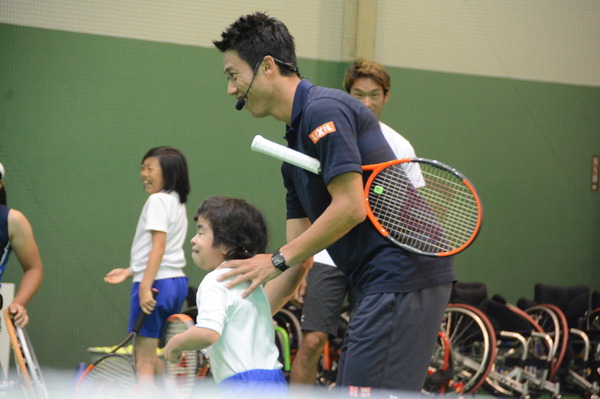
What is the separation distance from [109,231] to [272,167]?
1.27 metres

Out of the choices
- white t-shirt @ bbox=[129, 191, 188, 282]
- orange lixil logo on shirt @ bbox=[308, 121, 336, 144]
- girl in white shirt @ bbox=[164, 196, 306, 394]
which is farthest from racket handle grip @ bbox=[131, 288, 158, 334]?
orange lixil logo on shirt @ bbox=[308, 121, 336, 144]

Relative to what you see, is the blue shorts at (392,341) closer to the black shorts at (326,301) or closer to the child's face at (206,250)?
the child's face at (206,250)

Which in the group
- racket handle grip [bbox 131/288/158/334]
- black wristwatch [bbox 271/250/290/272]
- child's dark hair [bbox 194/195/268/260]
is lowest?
racket handle grip [bbox 131/288/158/334]

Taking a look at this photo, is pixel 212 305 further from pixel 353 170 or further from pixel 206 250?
pixel 353 170

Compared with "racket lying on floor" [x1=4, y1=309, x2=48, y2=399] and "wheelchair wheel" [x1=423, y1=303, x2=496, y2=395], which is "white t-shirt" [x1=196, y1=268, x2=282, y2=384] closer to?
"racket lying on floor" [x1=4, y1=309, x2=48, y2=399]

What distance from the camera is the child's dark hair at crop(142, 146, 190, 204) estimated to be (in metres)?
4.75

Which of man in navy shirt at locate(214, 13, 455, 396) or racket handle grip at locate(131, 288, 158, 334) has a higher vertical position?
man in navy shirt at locate(214, 13, 455, 396)

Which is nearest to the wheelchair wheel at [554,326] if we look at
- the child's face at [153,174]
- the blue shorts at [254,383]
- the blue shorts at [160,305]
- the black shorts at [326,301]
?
the black shorts at [326,301]

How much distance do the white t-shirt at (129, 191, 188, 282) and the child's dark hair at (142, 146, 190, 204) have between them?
38mm

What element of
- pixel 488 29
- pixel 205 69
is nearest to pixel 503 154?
pixel 488 29

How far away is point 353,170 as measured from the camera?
2234mm

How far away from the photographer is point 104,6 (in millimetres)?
6051

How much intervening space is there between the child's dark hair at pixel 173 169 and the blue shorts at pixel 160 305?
474 millimetres

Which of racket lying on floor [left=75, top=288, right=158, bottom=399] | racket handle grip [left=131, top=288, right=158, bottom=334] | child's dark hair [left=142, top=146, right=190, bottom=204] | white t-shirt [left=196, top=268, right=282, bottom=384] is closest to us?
white t-shirt [left=196, top=268, right=282, bottom=384]
